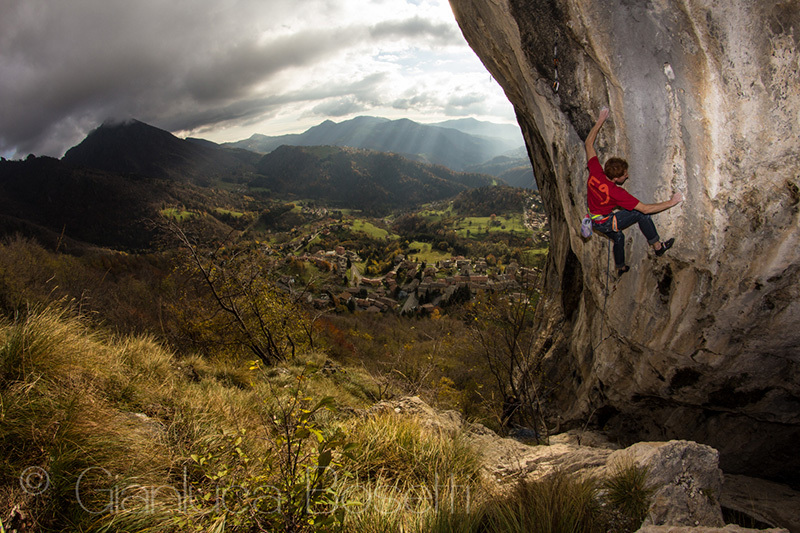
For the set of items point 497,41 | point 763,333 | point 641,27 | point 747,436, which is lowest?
point 747,436

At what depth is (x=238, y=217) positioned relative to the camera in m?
154

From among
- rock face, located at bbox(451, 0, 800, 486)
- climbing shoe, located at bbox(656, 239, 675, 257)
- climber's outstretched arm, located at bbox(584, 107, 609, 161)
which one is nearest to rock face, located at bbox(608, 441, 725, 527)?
rock face, located at bbox(451, 0, 800, 486)

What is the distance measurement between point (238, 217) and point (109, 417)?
169086mm

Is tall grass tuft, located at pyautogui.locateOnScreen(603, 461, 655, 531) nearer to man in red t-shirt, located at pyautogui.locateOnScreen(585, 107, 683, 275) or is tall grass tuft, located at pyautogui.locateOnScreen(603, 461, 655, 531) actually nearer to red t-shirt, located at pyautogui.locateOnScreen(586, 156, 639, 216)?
man in red t-shirt, located at pyautogui.locateOnScreen(585, 107, 683, 275)

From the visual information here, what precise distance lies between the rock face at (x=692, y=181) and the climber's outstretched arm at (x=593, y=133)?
0.10 m

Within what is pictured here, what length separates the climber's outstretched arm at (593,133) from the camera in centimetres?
523

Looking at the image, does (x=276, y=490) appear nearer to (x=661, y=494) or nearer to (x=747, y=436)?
(x=661, y=494)

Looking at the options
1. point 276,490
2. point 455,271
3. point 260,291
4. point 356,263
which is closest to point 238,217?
point 356,263

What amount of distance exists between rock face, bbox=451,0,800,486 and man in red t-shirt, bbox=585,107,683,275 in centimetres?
13

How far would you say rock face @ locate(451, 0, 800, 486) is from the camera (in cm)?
398

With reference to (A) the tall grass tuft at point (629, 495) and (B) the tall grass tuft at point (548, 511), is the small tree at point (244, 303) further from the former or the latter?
(A) the tall grass tuft at point (629, 495)

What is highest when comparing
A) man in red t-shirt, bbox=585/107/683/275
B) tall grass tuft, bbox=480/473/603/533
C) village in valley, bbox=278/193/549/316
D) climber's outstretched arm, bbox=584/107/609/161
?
climber's outstretched arm, bbox=584/107/609/161

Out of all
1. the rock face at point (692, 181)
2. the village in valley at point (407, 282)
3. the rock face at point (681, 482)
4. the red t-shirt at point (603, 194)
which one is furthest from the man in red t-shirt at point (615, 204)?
the village in valley at point (407, 282)

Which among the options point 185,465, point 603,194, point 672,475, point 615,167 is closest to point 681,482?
point 672,475
